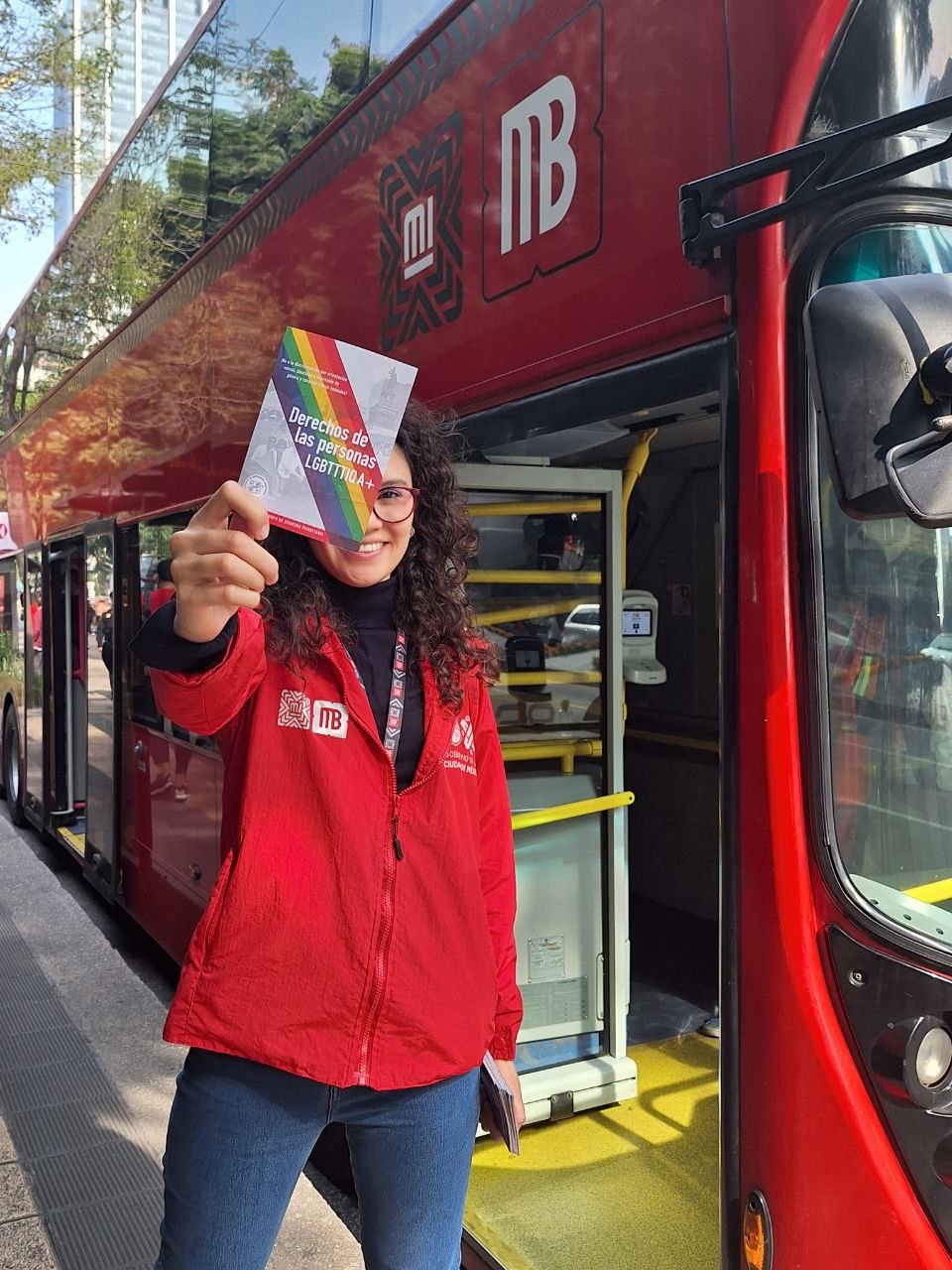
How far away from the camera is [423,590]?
1798 millimetres

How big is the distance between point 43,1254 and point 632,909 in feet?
10.7

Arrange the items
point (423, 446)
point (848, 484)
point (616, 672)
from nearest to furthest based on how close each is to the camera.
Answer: point (848, 484) → point (423, 446) → point (616, 672)

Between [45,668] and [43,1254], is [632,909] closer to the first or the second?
[43,1254]

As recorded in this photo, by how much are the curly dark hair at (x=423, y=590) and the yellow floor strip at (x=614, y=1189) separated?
173cm

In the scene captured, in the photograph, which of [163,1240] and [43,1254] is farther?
[43,1254]

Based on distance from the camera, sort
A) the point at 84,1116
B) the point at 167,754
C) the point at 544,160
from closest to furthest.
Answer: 1. the point at 544,160
2. the point at 84,1116
3. the point at 167,754

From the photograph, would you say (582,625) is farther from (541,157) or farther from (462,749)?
(462,749)

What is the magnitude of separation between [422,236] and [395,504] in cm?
139

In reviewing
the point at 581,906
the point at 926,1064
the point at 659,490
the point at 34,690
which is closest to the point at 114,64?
the point at 34,690

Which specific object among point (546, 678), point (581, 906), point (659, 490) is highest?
point (659, 490)

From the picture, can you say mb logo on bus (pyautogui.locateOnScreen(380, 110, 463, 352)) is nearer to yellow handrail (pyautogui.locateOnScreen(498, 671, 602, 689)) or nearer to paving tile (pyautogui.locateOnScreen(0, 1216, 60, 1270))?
yellow handrail (pyautogui.locateOnScreen(498, 671, 602, 689))

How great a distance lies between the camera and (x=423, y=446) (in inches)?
72.4

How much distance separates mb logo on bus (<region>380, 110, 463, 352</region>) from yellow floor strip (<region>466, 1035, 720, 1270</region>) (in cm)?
236

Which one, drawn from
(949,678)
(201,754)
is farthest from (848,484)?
(201,754)
